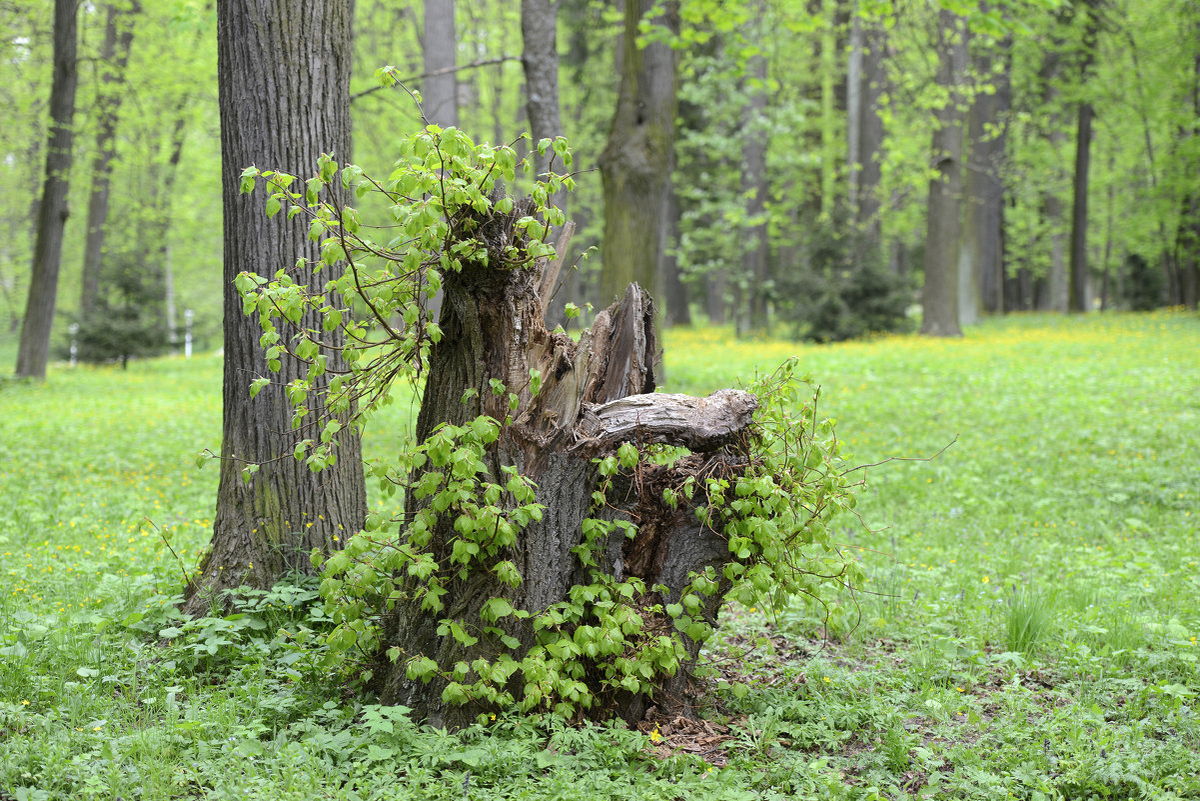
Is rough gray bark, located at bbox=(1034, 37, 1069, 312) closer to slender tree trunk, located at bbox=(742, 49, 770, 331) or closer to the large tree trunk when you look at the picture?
slender tree trunk, located at bbox=(742, 49, 770, 331)

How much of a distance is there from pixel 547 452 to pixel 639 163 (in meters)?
8.66

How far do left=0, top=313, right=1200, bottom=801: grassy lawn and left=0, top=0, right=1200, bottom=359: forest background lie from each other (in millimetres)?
6325

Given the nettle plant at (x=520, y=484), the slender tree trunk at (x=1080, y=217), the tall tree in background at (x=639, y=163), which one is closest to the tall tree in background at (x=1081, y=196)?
the slender tree trunk at (x=1080, y=217)

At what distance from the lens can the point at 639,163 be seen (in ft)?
36.7

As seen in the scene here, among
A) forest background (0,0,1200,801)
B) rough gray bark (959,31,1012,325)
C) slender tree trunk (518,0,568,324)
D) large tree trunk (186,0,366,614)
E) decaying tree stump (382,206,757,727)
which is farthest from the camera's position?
rough gray bark (959,31,1012,325)

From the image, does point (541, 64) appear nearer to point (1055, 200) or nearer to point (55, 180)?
point (55, 180)

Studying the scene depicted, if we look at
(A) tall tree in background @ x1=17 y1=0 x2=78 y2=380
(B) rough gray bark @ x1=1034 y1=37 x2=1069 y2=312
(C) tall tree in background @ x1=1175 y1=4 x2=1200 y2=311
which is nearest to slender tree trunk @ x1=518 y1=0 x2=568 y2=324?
(A) tall tree in background @ x1=17 y1=0 x2=78 y2=380

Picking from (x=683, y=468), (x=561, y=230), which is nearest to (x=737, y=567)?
(x=683, y=468)

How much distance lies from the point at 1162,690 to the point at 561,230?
3249 millimetres

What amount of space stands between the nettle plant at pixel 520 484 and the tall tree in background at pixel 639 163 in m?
7.86

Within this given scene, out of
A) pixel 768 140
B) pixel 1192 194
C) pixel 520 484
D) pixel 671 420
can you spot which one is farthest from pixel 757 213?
pixel 520 484

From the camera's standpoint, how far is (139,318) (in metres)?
20.0

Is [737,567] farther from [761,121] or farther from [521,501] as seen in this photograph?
[761,121]

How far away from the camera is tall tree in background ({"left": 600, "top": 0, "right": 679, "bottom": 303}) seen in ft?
36.7
